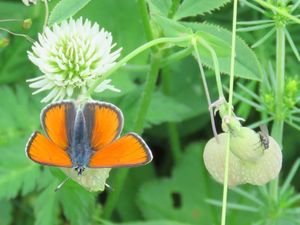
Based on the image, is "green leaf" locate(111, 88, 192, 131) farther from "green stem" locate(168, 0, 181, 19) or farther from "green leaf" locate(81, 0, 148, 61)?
"green stem" locate(168, 0, 181, 19)

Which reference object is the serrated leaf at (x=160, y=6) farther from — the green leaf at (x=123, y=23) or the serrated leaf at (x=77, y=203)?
the serrated leaf at (x=77, y=203)

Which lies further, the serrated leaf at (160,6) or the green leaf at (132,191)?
the green leaf at (132,191)

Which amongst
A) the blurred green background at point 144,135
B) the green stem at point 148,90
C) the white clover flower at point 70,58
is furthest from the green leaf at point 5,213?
the white clover flower at point 70,58

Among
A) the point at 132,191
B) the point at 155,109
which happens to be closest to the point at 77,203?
the point at 155,109

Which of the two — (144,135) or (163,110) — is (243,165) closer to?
(163,110)

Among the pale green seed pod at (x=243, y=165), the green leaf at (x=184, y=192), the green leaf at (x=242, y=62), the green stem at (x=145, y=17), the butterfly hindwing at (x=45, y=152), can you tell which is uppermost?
the green stem at (x=145, y=17)

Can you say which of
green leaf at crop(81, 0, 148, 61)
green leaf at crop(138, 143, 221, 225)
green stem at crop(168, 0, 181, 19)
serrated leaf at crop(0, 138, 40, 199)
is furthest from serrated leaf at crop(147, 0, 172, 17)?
green leaf at crop(138, 143, 221, 225)
